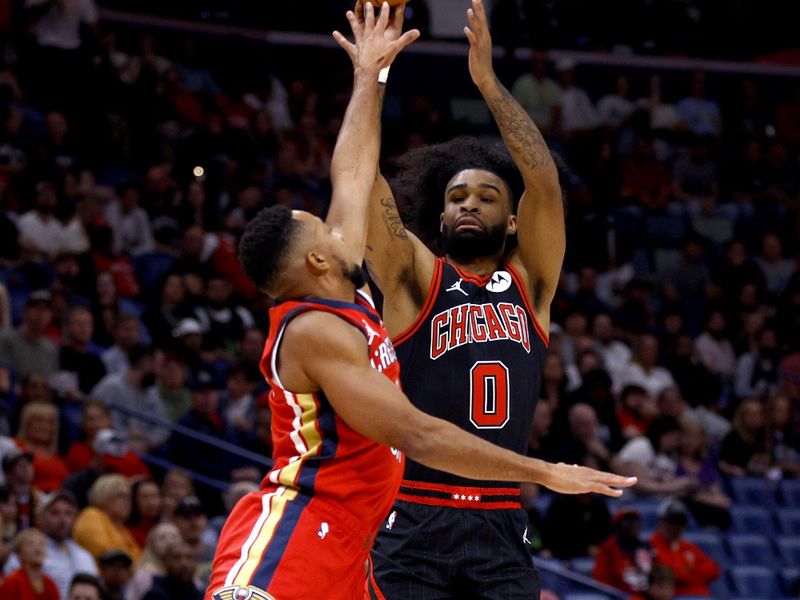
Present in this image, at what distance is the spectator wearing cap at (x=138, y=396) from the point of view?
10.7m

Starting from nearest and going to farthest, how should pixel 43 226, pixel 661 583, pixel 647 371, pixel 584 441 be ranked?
1. pixel 661 583
2. pixel 584 441
3. pixel 43 226
4. pixel 647 371

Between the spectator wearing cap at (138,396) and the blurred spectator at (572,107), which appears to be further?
the blurred spectator at (572,107)

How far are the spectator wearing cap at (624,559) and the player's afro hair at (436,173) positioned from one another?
522cm

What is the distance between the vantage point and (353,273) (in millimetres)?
4379

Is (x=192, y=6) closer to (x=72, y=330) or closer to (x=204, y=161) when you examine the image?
(x=204, y=161)

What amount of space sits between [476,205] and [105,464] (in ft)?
17.0

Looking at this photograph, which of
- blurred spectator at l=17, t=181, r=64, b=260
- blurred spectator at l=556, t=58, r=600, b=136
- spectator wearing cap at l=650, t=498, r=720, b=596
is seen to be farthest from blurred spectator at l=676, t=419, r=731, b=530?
blurred spectator at l=17, t=181, r=64, b=260

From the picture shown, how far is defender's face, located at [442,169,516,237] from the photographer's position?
5.41 metres

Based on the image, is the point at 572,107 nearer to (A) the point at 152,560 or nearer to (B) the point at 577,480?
(A) the point at 152,560

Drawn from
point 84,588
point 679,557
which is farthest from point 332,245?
point 679,557

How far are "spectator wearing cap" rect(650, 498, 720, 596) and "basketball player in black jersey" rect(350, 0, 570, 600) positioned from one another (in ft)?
19.9

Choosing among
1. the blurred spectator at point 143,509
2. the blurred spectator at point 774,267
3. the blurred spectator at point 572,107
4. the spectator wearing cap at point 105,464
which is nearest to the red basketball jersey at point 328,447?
the blurred spectator at point 143,509

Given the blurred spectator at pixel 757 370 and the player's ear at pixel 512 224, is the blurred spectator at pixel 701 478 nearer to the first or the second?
the blurred spectator at pixel 757 370

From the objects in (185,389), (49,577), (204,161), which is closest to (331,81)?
(204,161)
